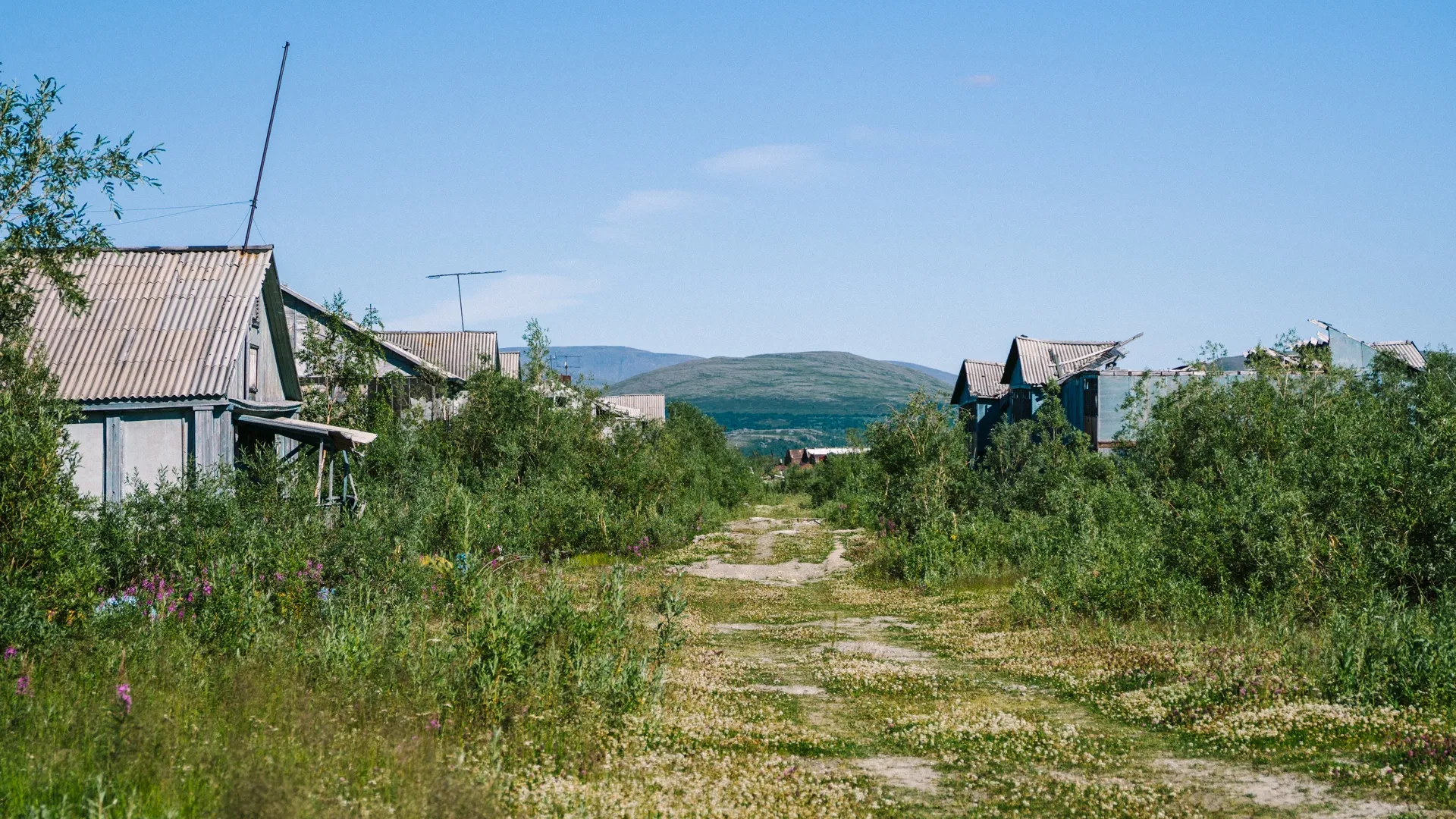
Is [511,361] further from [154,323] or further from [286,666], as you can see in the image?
[286,666]

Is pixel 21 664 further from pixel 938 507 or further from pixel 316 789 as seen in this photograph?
pixel 938 507

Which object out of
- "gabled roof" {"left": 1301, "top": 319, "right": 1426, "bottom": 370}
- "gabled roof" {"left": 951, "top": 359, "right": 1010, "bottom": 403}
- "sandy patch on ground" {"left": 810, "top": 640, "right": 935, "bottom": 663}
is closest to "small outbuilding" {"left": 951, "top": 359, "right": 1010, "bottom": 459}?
"gabled roof" {"left": 951, "top": 359, "right": 1010, "bottom": 403}

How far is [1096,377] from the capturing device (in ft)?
135

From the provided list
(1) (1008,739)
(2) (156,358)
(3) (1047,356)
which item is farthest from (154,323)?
(3) (1047,356)

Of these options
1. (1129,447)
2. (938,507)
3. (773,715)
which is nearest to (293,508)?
(773,715)

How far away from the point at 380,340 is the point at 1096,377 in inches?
1042

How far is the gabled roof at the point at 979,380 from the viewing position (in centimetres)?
6307

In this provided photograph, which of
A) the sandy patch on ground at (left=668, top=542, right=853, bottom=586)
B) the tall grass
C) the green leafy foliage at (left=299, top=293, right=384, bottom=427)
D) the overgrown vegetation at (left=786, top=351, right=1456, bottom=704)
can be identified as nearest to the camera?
the tall grass

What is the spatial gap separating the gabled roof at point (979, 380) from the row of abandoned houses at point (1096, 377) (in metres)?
0.08

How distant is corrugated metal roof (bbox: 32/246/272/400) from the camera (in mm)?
20406

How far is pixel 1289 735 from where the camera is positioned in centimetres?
859

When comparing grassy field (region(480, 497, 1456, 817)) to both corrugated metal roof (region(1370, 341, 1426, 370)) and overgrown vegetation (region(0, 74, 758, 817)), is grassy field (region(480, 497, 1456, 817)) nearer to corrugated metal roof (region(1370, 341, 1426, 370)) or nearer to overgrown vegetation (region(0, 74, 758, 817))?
overgrown vegetation (region(0, 74, 758, 817))

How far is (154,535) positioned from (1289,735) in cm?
1262

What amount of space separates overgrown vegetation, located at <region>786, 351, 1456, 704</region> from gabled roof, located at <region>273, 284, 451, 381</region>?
17.8 metres
